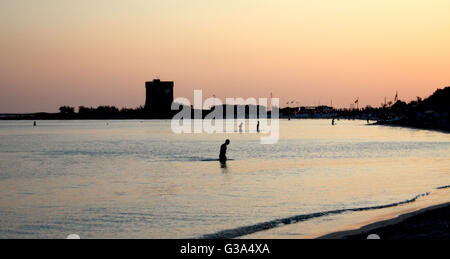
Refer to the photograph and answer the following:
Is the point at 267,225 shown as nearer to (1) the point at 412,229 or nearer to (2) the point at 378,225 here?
(2) the point at 378,225

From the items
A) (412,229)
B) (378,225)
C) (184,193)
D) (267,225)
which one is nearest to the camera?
(412,229)

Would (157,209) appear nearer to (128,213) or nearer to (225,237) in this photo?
(128,213)

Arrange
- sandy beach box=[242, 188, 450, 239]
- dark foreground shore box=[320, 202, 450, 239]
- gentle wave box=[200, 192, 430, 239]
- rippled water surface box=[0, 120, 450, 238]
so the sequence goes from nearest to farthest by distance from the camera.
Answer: dark foreground shore box=[320, 202, 450, 239] → sandy beach box=[242, 188, 450, 239] → gentle wave box=[200, 192, 430, 239] → rippled water surface box=[0, 120, 450, 238]

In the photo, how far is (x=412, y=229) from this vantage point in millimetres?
14773

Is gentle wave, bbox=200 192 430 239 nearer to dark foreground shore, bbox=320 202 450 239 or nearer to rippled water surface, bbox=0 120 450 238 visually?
rippled water surface, bbox=0 120 450 238

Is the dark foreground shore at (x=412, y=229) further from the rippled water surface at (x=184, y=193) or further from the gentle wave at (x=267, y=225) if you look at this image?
the rippled water surface at (x=184, y=193)

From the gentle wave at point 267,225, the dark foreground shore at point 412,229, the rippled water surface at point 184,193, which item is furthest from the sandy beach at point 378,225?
the rippled water surface at point 184,193

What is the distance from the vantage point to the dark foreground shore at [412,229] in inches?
547

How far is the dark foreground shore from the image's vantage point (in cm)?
1389

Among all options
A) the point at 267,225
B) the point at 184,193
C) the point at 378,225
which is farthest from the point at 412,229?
the point at 184,193

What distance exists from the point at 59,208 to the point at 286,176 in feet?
52.6

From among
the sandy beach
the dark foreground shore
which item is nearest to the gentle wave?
the sandy beach
